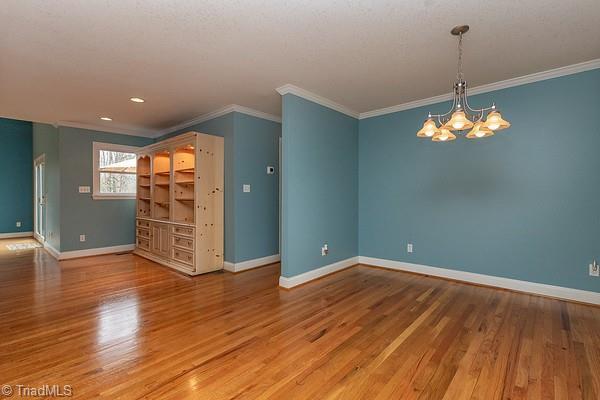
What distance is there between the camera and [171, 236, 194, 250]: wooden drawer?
4225 millimetres

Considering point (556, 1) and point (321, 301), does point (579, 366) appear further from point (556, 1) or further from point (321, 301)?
point (556, 1)

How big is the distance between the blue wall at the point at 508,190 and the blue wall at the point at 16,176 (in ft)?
29.4

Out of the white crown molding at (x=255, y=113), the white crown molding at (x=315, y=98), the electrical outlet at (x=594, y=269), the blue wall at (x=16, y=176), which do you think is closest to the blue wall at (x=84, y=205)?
the white crown molding at (x=255, y=113)

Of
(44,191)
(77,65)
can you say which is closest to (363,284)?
(77,65)

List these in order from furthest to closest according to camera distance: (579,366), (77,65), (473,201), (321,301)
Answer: (473,201), (321,301), (77,65), (579,366)

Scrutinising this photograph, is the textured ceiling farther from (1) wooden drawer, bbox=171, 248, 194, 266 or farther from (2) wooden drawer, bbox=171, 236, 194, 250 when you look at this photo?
(1) wooden drawer, bbox=171, 248, 194, 266

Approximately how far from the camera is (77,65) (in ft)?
9.38

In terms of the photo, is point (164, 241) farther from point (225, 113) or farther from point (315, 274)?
point (315, 274)

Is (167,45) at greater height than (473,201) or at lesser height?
greater

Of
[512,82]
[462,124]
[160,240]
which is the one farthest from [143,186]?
[512,82]

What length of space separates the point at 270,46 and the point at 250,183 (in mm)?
2301

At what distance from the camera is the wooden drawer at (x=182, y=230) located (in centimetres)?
425

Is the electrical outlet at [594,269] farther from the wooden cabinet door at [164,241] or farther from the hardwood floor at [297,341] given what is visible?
the wooden cabinet door at [164,241]

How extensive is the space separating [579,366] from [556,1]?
8.09 feet
